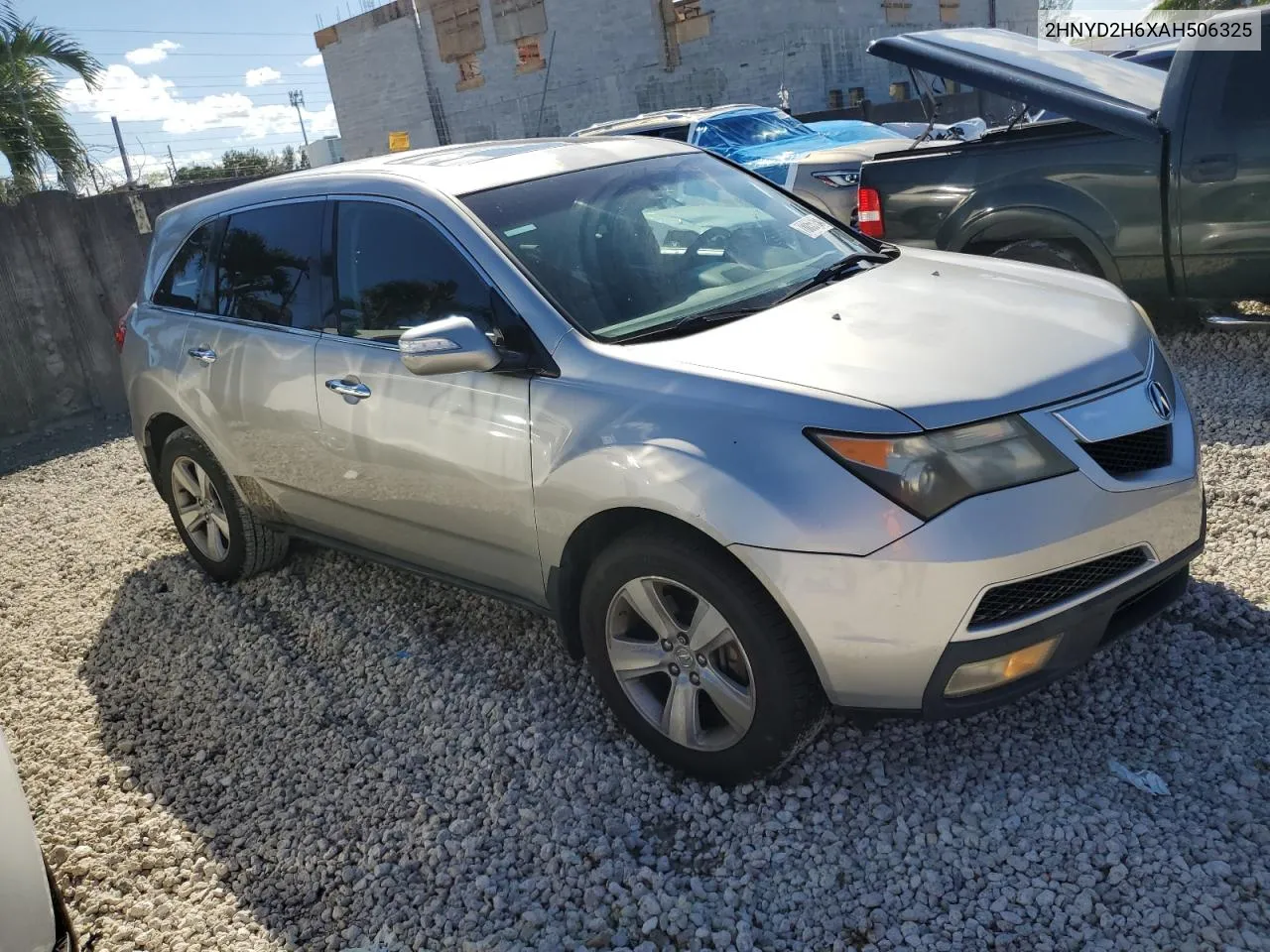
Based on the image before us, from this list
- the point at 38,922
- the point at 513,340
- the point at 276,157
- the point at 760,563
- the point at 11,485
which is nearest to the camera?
the point at 38,922

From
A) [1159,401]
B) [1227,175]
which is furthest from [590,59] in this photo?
[1159,401]

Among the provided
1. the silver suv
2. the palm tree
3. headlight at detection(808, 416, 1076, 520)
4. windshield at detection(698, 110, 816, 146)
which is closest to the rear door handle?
the silver suv

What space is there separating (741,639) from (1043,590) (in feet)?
2.44

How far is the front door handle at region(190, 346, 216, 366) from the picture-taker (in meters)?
4.27

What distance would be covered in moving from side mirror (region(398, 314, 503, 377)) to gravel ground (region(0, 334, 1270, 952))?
1254 mm

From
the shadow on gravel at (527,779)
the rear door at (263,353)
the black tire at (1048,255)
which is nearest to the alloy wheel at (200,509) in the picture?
the rear door at (263,353)

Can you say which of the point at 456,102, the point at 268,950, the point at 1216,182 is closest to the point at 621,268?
the point at 268,950

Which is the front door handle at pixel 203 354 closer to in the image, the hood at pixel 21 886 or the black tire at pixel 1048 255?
the hood at pixel 21 886

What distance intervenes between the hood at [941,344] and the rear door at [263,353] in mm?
1614

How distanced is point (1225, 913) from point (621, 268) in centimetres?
236

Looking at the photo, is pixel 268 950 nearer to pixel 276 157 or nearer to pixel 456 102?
pixel 456 102

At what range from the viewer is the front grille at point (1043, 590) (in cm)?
242

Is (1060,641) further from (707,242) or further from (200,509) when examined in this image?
(200,509)

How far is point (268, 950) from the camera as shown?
270 cm
